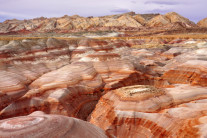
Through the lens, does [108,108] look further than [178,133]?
Yes

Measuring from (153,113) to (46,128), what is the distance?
3969 millimetres

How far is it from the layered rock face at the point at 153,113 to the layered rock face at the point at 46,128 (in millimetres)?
1354

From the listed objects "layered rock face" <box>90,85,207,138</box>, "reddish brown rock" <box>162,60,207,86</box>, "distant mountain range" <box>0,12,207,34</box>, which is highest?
"distant mountain range" <box>0,12,207,34</box>

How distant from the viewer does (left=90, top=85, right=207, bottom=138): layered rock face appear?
16.4 ft

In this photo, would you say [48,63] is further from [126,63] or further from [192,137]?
[192,137]

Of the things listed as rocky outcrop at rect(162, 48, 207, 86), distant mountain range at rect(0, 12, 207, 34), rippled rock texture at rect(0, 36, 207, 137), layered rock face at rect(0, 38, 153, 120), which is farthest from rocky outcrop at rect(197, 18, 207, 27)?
layered rock face at rect(0, 38, 153, 120)

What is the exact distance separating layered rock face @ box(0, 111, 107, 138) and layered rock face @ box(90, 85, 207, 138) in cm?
135

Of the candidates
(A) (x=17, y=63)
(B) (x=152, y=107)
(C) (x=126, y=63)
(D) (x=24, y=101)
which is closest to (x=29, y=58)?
(A) (x=17, y=63)

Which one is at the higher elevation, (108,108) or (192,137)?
A: (192,137)

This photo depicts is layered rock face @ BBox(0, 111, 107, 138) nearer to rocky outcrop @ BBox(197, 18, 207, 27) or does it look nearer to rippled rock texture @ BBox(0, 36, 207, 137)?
rippled rock texture @ BBox(0, 36, 207, 137)

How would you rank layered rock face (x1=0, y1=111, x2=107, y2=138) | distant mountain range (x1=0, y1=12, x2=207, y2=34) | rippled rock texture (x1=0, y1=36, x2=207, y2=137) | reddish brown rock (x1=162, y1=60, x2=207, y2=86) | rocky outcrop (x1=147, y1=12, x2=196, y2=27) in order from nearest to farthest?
layered rock face (x1=0, y1=111, x2=107, y2=138) < rippled rock texture (x1=0, y1=36, x2=207, y2=137) < reddish brown rock (x1=162, y1=60, x2=207, y2=86) < rocky outcrop (x1=147, y1=12, x2=196, y2=27) < distant mountain range (x1=0, y1=12, x2=207, y2=34)

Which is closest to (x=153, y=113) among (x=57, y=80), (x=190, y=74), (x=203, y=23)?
(x=190, y=74)

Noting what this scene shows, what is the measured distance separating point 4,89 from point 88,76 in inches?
190

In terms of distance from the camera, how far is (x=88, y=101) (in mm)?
9211
